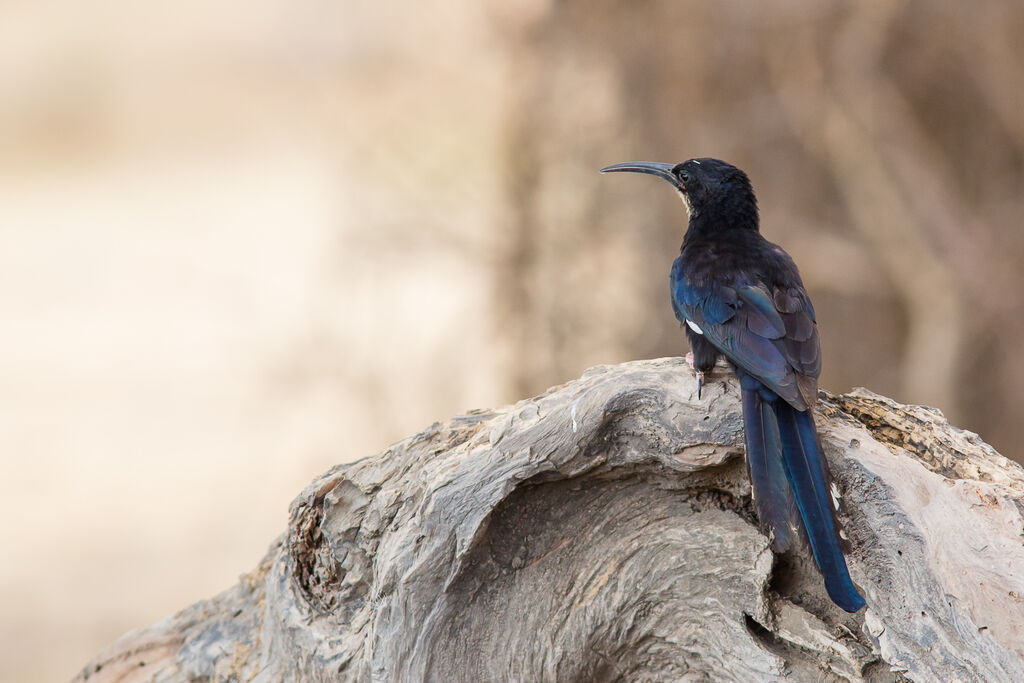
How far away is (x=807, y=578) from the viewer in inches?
80.5

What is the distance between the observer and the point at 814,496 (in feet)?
6.14

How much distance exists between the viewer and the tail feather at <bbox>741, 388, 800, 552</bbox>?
1902mm

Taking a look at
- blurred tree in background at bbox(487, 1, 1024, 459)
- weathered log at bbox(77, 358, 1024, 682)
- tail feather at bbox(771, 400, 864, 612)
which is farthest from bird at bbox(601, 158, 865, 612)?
blurred tree in background at bbox(487, 1, 1024, 459)

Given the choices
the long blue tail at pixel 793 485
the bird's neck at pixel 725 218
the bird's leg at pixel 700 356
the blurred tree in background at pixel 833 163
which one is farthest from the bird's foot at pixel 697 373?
the blurred tree in background at pixel 833 163

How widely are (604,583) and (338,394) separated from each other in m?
2.99

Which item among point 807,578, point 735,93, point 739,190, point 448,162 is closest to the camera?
point 807,578

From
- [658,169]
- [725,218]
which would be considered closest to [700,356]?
[725,218]

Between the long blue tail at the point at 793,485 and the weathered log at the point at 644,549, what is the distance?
0.10 metres

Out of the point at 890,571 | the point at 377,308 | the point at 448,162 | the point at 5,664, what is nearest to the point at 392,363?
the point at 377,308

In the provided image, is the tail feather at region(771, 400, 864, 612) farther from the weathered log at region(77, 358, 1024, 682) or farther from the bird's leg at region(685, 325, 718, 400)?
the bird's leg at region(685, 325, 718, 400)

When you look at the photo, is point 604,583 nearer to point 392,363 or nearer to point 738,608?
point 738,608

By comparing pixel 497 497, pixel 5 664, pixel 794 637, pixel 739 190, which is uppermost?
pixel 739 190

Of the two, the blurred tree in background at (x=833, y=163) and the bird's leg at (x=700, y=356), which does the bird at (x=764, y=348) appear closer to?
the bird's leg at (x=700, y=356)

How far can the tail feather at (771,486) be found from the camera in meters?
1.90
